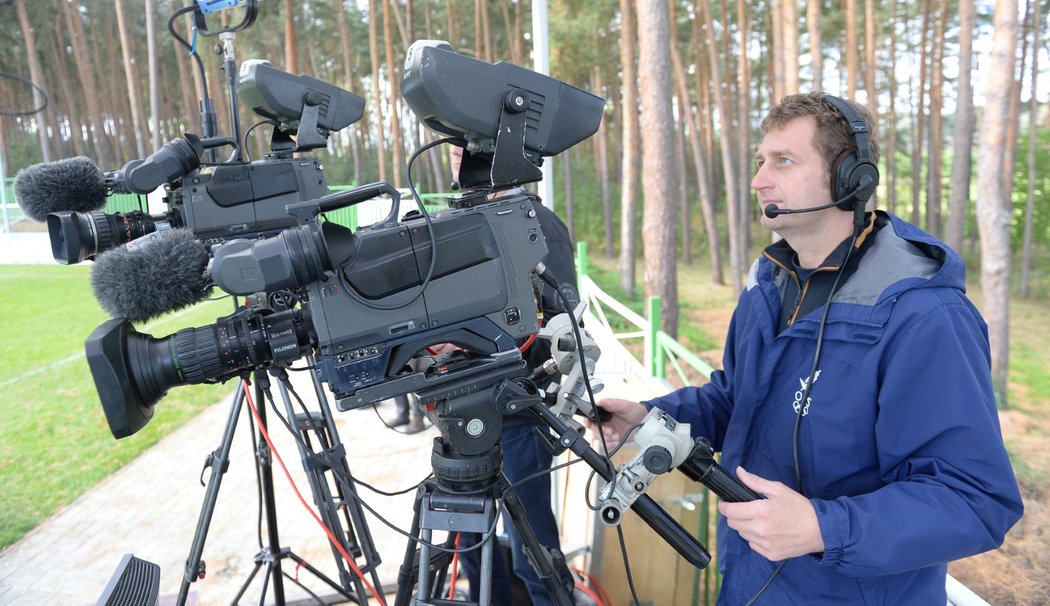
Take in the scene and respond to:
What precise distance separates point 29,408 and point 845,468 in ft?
12.0

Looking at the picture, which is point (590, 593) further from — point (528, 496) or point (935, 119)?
point (935, 119)

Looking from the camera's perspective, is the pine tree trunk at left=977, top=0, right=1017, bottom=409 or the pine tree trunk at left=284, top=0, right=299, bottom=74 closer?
the pine tree trunk at left=977, top=0, right=1017, bottom=409

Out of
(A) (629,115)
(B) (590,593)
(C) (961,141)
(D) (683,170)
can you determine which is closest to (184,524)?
(B) (590,593)

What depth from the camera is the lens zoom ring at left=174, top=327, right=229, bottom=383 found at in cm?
98

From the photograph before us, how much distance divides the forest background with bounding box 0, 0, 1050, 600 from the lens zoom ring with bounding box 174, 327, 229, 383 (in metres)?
1.73

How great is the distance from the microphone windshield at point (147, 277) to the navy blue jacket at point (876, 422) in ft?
3.24

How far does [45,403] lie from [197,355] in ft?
9.88

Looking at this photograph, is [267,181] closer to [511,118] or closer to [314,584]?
[511,118]

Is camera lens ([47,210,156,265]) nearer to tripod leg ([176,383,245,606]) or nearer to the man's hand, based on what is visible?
tripod leg ([176,383,245,606])

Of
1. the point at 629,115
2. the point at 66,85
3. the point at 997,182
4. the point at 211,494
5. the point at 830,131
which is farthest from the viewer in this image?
the point at 629,115

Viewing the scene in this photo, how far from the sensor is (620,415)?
128 centimetres

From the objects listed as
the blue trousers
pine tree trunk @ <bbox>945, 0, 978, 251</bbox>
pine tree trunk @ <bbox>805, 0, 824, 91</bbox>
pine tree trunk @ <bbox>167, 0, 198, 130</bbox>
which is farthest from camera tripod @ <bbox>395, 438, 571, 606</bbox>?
pine tree trunk @ <bbox>945, 0, 978, 251</bbox>

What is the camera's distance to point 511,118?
3.30 ft

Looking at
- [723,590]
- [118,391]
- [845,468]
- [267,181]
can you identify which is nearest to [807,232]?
[845,468]
